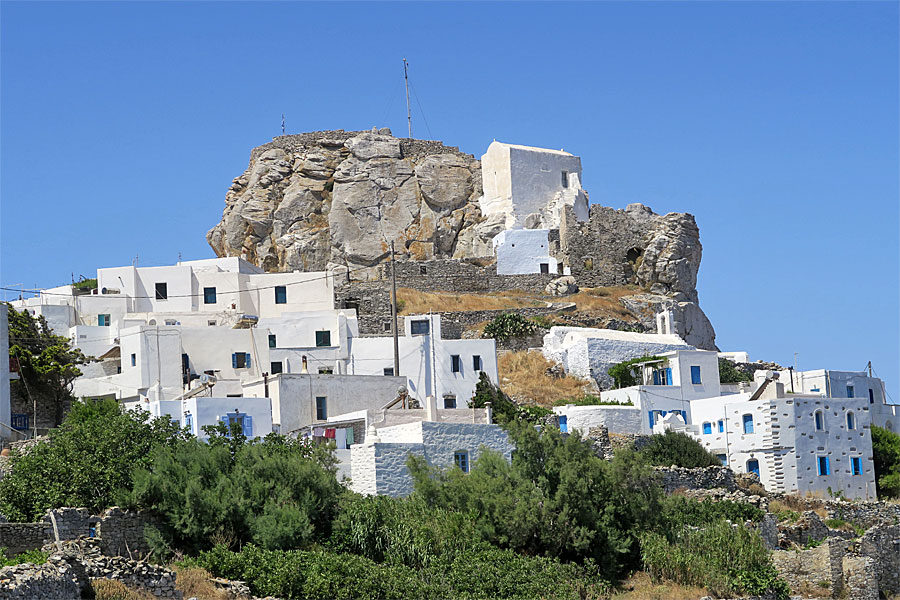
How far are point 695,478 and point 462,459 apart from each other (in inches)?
338

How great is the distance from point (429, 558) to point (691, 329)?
45.3 m

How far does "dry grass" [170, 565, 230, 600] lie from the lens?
2711 centimetres

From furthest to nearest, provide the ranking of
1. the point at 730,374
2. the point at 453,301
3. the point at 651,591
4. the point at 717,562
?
the point at 453,301
the point at 730,374
the point at 717,562
the point at 651,591

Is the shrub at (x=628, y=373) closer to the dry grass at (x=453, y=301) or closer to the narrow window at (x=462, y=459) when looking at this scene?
the dry grass at (x=453, y=301)

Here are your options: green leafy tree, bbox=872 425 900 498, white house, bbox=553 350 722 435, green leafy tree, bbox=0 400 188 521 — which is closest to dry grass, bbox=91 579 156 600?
green leafy tree, bbox=0 400 188 521

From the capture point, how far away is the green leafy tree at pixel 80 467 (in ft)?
102

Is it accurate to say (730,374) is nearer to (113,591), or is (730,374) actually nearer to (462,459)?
(462,459)

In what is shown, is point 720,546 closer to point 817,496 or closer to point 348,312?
point 817,496

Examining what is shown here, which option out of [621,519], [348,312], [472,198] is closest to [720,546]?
[621,519]

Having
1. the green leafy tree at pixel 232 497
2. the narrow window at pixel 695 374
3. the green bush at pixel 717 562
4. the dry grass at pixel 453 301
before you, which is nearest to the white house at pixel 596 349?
the narrow window at pixel 695 374

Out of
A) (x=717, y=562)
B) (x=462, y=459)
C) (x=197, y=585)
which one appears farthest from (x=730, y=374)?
(x=197, y=585)

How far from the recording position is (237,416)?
4375 cm

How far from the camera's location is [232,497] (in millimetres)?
30938

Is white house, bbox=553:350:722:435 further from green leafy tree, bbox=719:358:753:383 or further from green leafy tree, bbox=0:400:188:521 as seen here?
green leafy tree, bbox=0:400:188:521
